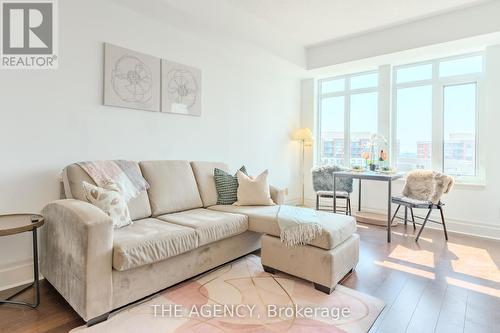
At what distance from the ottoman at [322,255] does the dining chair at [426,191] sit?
1.43 meters

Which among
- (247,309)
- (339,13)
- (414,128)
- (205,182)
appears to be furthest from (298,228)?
(414,128)

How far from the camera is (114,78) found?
265 cm

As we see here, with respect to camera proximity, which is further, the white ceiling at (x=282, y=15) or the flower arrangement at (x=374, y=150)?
the flower arrangement at (x=374, y=150)

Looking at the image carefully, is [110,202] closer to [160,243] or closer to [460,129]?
[160,243]

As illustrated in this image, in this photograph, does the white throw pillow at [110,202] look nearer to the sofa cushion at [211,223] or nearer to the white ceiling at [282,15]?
the sofa cushion at [211,223]

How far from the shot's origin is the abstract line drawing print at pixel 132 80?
8.79ft

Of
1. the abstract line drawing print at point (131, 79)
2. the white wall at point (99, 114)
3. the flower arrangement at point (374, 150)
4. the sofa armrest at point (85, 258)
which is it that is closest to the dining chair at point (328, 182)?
the flower arrangement at point (374, 150)

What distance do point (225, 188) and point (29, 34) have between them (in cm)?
221

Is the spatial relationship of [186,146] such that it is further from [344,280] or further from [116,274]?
[344,280]

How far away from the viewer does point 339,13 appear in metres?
3.50

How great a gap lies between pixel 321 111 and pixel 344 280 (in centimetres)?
376

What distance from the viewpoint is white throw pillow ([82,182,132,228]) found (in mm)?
2053

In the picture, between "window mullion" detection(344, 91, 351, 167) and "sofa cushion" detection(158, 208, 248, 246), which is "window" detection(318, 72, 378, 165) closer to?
"window mullion" detection(344, 91, 351, 167)

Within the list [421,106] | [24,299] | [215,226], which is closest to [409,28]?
[421,106]
